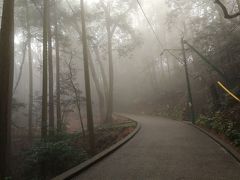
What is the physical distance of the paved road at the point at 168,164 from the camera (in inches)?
243

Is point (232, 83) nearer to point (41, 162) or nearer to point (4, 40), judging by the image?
point (41, 162)

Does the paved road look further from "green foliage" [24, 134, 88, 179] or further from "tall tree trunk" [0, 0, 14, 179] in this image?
"tall tree trunk" [0, 0, 14, 179]

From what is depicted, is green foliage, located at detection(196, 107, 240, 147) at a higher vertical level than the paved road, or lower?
higher

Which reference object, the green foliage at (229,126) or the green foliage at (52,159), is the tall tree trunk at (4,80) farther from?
the green foliage at (229,126)

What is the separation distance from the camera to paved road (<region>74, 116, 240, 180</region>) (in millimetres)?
6172

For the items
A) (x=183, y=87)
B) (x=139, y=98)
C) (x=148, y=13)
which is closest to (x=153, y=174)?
(x=183, y=87)

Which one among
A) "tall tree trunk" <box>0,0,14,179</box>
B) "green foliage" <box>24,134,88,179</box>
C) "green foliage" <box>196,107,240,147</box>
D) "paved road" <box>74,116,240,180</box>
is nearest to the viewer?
"paved road" <box>74,116,240,180</box>

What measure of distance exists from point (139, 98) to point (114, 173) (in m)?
34.8

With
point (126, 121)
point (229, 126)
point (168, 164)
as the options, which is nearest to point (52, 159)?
point (168, 164)

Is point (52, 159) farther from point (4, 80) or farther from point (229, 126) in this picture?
point (229, 126)

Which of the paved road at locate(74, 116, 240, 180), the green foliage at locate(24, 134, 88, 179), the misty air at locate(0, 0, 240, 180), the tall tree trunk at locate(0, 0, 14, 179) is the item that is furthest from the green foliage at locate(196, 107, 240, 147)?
the tall tree trunk at locate(0, 0, 14, 179)

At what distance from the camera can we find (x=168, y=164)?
7.21m

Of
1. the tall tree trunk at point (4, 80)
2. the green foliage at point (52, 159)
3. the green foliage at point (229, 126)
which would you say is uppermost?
the tall tree trunk at point (4, 80)

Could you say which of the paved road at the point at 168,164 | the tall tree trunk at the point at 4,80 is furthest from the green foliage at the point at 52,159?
the tall tree trunk at the point at 4,80
